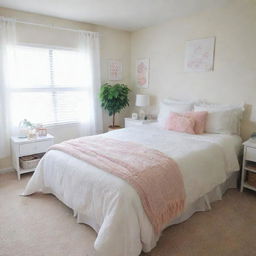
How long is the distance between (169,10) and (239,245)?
3.17 m

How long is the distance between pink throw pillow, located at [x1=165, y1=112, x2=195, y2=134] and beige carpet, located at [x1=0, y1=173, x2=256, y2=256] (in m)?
1.03

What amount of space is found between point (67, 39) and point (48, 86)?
89 centimetres

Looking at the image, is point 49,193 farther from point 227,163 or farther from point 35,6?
point 35,6

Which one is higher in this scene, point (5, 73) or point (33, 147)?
point (5, 73)

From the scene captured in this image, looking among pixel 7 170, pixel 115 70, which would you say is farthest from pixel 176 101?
pixel 7 170

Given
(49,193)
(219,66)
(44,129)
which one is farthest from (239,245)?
(44,129)

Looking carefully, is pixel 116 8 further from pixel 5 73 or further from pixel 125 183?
pixel 125 183

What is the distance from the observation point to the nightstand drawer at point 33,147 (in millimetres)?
3229

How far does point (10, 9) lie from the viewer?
128 inches

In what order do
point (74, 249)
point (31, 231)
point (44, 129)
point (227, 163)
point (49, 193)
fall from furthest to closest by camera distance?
point (44, 129) → point (49, 193) → point (227, 163) → point (31, 231) → point (74, 249)

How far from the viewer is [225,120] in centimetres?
305

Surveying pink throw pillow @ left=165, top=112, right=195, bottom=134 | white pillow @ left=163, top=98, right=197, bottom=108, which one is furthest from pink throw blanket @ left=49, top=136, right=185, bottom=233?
white pillow @ left=163, top=98, right=197, bottom=108

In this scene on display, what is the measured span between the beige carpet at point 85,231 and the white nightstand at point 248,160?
22 centimetres

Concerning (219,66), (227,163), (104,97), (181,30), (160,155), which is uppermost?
(181,30)
